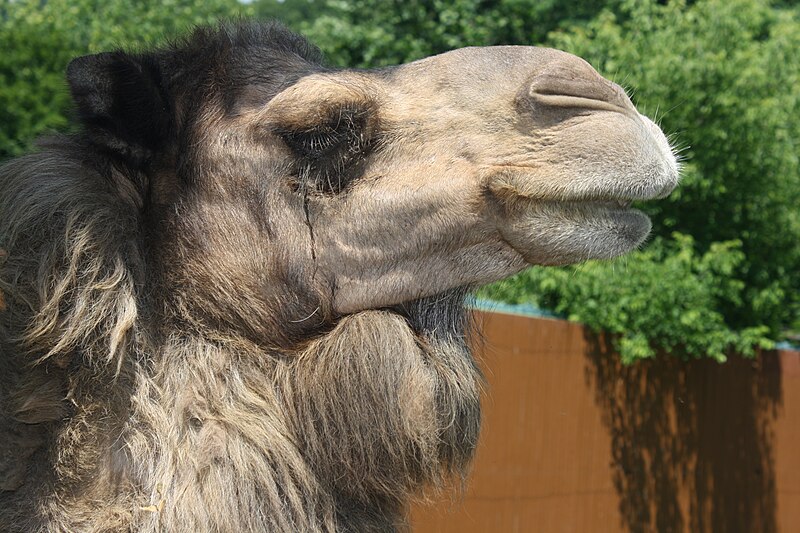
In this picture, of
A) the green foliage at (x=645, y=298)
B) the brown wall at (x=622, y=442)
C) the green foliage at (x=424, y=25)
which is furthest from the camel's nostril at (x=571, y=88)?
the green foliage at (x=424, y=25)

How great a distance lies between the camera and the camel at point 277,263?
2510 mm

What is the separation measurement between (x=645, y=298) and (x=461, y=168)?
18.5ft

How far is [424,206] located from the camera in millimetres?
2756

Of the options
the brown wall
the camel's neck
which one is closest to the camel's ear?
the camel's neck

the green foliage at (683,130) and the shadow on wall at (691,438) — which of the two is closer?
the shadow on wall at (691,438)

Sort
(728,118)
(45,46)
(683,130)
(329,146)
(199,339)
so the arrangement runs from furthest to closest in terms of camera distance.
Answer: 1. (45,46)
2. (683,130)
3. (728,118)
4. (329,146)
5. (199,339)

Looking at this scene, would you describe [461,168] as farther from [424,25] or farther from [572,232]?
[424,25]

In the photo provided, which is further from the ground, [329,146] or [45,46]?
[329,146]

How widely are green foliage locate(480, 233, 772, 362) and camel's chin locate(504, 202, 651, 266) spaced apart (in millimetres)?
4888

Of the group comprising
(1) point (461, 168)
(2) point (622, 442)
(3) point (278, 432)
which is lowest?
(2) point (622, 442)

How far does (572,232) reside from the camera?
105 inches

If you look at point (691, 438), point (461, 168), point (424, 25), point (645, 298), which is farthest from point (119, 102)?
point (424, 25)

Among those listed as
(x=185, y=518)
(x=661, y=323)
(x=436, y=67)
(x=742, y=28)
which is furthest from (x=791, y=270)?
(x=185, y=518)

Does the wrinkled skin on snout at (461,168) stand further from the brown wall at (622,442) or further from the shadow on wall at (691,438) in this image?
the shadow on wall at (691,438)
